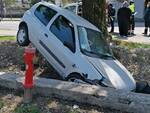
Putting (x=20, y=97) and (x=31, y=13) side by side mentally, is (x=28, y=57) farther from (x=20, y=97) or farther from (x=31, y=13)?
(x=31, y=13)

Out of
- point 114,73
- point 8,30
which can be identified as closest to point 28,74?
point 114,73

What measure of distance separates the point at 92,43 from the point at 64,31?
0.72 meters

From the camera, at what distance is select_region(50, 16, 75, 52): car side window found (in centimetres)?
995

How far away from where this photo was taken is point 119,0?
121 ft

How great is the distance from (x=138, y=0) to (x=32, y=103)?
33092mm

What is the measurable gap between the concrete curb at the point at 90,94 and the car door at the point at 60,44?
190cm

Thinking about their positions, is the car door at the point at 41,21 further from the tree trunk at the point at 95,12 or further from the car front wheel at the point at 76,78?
the car front wheel at the point at 76,78

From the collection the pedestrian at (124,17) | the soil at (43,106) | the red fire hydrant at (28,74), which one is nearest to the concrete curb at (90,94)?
the soil at (43,106)

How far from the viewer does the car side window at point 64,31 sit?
9950mm

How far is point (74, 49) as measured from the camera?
32.0ft

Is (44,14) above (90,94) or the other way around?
above

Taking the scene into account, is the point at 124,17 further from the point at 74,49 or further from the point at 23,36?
the point at 74,49

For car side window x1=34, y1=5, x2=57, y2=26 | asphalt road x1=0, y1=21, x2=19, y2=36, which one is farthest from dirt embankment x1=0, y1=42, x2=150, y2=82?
asphalt road x1=0, y1=21, x2=19, y2=36

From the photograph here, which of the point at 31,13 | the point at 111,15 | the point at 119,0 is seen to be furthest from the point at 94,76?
the point at 119,0
